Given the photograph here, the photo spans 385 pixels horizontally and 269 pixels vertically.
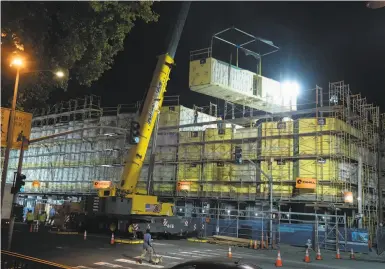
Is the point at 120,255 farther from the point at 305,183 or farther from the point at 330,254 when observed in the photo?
the point at 305,183

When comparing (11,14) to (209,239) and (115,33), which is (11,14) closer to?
(115,33)

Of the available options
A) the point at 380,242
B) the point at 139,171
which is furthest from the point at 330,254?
the point at 139,171

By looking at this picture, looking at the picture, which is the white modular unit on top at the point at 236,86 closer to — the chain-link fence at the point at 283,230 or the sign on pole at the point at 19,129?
the chain-link fence at the point at 283,230

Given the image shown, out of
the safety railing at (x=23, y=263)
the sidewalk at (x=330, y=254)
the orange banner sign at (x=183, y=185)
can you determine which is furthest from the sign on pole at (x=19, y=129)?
the orange banner sign at (x=183, y=185)

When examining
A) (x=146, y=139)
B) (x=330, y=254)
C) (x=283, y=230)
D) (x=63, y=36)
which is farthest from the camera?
(x=283, y=230)

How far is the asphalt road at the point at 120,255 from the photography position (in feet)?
57.9

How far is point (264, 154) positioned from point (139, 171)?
475 inches

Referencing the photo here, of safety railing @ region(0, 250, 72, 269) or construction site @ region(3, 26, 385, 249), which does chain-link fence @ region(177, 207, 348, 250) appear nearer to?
construction site @ region(3, 26, 385, 249)

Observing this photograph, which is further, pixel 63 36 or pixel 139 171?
pixel 139 171

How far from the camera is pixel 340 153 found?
103ft

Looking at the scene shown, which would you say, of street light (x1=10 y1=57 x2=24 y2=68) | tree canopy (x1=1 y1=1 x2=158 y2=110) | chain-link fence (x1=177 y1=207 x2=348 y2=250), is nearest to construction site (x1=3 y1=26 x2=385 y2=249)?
chain-link fence (x1=177 y1=207 x2=348 y2=250)

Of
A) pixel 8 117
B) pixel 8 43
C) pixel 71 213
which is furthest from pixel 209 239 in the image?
pixel 8 43

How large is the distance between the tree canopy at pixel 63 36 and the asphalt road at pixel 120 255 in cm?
766

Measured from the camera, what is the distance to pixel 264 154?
1368 inches
